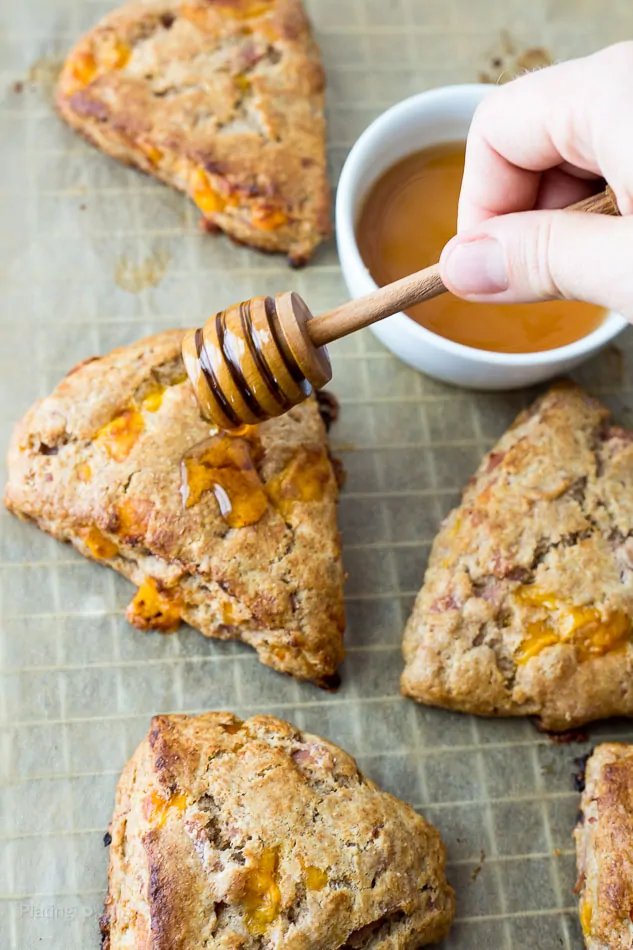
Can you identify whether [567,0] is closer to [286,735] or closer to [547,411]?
[547,411]

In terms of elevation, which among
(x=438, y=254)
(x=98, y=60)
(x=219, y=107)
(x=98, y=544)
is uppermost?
(x=98, y=60)

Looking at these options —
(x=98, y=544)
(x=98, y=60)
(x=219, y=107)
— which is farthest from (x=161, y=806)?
(x=98, y=60)

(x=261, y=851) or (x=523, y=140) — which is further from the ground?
(x=523, y=140)

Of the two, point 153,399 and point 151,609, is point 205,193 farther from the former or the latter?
point 151,609

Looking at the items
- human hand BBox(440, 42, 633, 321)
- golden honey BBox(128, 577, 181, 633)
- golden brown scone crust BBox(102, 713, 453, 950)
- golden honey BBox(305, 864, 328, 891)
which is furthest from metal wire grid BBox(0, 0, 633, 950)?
human hand BBox(440, 42, 633, 321)

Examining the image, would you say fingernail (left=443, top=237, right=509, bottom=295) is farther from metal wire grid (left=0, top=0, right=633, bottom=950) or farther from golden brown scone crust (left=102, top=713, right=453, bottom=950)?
golden brown scone crust (left=102, top=713, right=453, bottom=950)

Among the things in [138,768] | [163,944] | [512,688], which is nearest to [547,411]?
[512,688]

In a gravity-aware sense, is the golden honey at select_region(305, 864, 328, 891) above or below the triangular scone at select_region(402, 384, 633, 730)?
below
